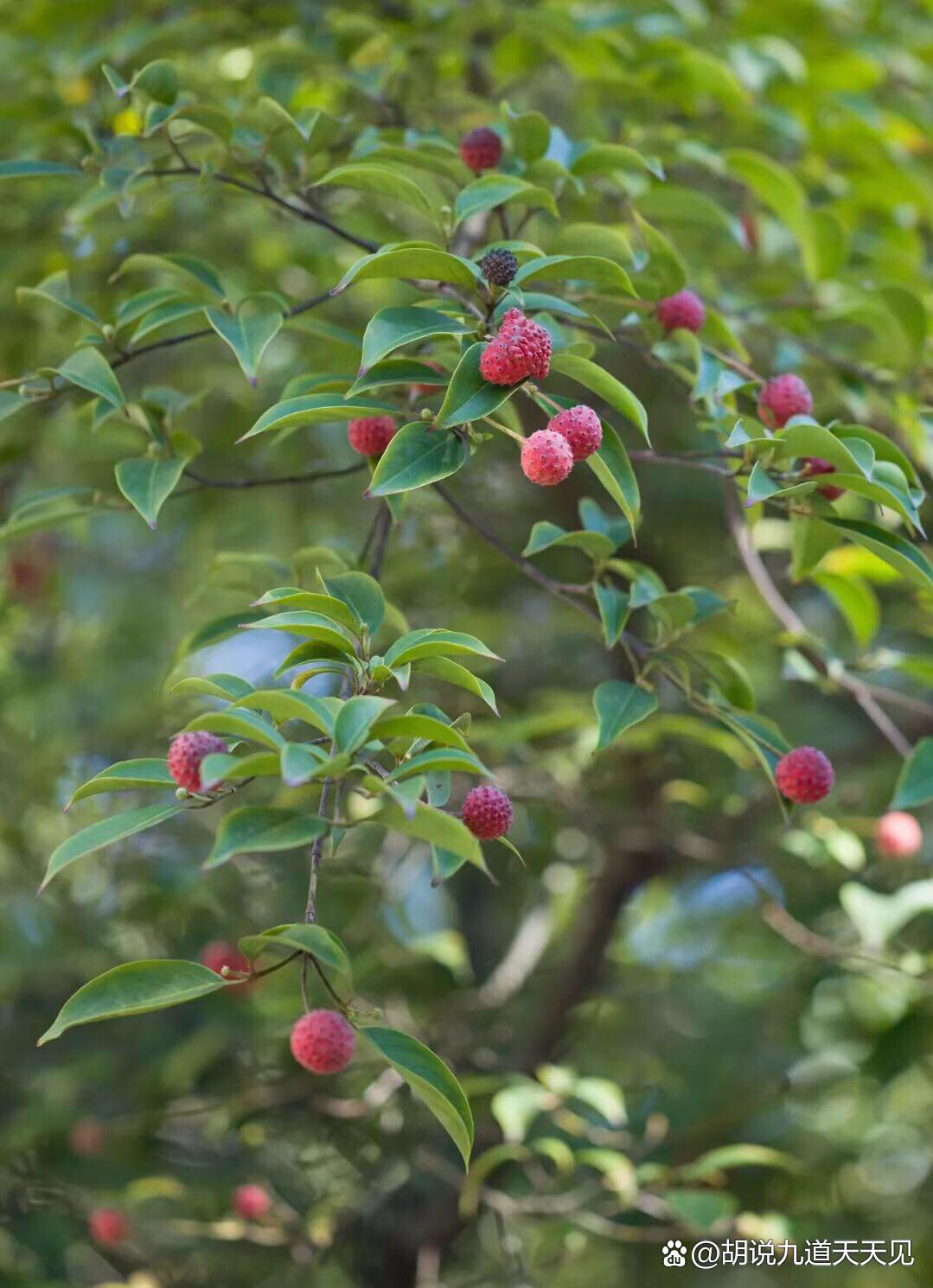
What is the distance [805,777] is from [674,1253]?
1233 mm

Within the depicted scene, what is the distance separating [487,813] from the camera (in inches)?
35.7

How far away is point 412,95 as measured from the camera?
1.87m

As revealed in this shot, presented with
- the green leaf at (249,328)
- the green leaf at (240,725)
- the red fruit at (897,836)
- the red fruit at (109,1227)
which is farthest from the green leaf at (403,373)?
the red fruit at (109,1227)

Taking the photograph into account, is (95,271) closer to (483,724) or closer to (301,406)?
(483,724)

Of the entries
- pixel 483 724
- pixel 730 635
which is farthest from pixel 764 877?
pixel 483 724

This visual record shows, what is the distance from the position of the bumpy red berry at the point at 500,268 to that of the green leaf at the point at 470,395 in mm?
82

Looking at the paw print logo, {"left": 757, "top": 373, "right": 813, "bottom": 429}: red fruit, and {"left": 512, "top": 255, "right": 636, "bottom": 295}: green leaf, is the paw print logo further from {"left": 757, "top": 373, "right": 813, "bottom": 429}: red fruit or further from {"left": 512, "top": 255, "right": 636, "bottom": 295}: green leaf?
{"left": 512, "top": 255, "right": 636, "bottom": 295}: green leaf

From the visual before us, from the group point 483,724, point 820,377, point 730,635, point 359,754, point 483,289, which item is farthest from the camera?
point 730,635

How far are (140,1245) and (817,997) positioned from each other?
1316mm

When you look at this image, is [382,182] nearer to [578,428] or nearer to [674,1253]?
[578,428]

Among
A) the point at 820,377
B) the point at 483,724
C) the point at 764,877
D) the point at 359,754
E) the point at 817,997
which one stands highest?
the point at 359,754

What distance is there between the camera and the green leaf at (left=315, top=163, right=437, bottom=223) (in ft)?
3.24

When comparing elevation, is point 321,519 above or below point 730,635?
below

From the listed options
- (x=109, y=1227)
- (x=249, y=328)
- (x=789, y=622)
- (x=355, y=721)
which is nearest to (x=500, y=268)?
(x=249, y=328)
